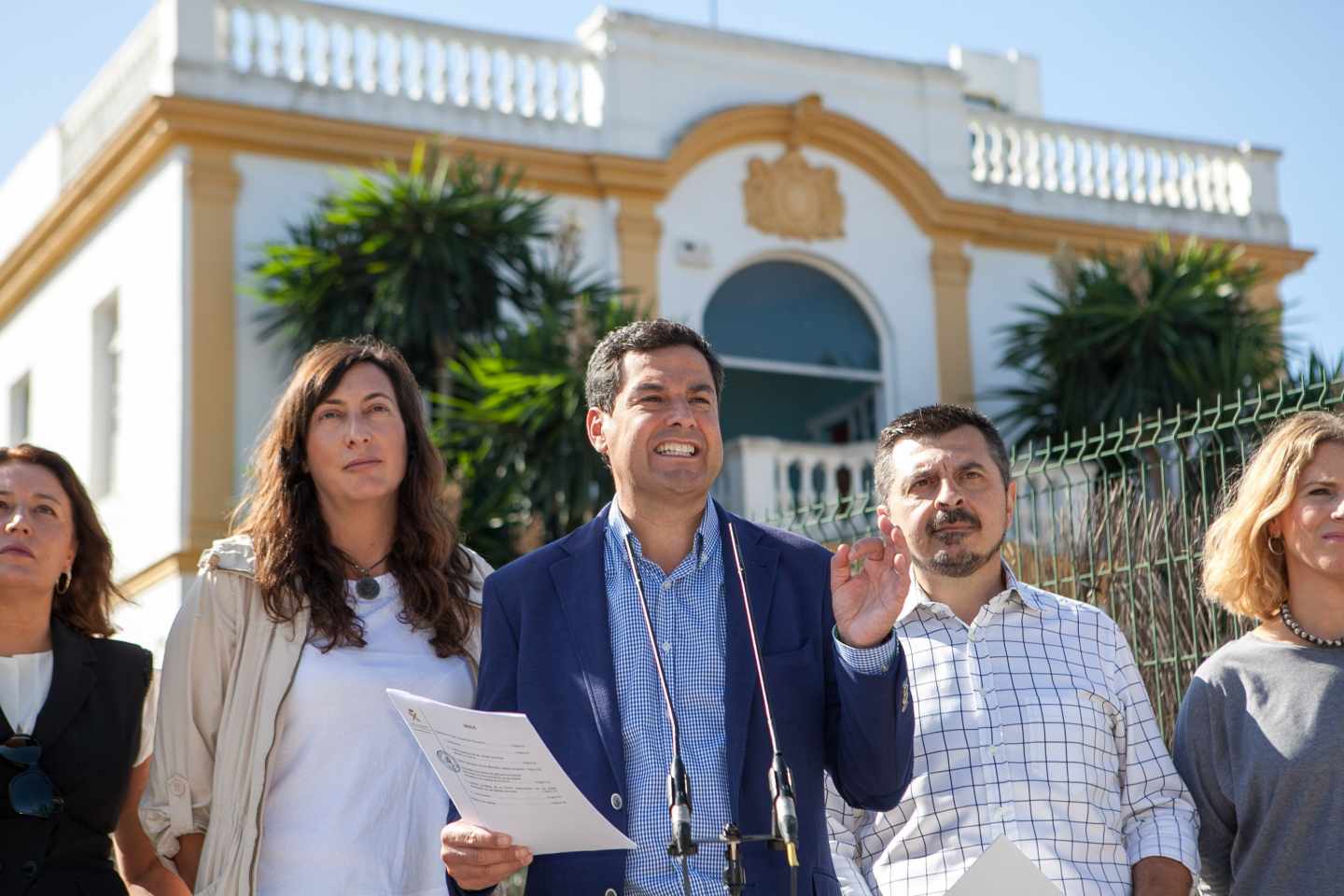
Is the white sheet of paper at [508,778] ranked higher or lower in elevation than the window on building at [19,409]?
lower

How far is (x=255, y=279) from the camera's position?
560 inches

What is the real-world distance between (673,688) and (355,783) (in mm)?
758

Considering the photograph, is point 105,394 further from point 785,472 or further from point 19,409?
point 785,472

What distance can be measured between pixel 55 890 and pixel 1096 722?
2235mm

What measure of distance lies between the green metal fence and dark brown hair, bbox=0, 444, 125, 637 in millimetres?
2962

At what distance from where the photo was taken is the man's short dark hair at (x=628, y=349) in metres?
3.92

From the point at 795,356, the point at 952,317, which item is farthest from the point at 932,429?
the point at 952,317

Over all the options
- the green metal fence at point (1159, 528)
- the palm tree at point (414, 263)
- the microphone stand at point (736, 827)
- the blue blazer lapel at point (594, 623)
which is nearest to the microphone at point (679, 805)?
the microphone stand at point (736, 827)

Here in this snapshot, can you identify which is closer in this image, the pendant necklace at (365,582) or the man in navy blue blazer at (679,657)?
the man in navy blue blazer at (679,657)

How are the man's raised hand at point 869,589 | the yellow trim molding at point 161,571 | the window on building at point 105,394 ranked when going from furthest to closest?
the window on building at point 105,394, the yellow trim molding at point 161,571, the man's raised hand at point 869,589

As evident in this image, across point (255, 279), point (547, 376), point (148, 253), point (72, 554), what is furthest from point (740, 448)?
point (72, 554)

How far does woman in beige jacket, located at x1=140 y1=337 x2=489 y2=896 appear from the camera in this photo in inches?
153

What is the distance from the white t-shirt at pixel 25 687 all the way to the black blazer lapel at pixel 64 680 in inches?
0.7

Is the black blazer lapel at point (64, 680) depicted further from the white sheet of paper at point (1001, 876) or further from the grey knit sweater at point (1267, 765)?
the grey knit sweater at point (1267, 765)
